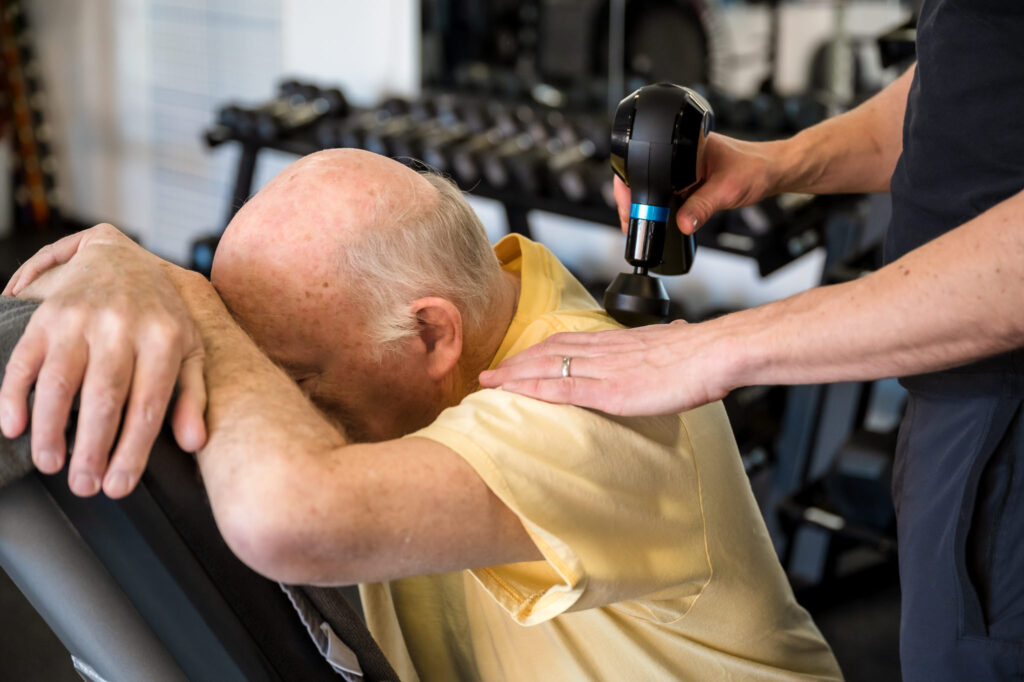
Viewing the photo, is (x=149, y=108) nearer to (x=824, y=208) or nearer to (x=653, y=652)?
(x=824, y=208)

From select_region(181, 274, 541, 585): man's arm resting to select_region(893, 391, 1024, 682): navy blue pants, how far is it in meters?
0.51

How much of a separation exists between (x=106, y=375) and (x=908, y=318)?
0.63 metres

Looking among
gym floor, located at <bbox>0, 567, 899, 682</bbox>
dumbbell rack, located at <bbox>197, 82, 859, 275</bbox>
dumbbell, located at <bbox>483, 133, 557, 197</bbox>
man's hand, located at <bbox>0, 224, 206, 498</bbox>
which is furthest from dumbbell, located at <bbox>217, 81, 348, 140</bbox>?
man's hand, located at <bbox>0, 224, 206, 498</bbox>

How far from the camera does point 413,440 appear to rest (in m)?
0.81

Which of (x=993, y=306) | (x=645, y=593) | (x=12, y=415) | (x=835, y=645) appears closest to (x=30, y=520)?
(x=12, y=415)

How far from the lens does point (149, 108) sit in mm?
5242

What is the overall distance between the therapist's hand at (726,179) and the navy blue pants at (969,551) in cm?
35

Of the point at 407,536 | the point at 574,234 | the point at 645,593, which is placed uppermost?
the point at 407,536

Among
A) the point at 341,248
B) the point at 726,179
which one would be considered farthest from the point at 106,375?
the point at 726,179

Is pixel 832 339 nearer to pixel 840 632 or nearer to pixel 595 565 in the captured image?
pixel 595 565

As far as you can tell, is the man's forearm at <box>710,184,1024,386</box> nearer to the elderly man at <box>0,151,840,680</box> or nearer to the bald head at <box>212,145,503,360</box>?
the elderly man at <box>0,151,840,680</box>

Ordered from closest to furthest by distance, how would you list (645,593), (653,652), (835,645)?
1. (645,593)
2. (653,652)
3. (835,645)

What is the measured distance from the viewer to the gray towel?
2.24ft

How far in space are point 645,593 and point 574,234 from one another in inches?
130
